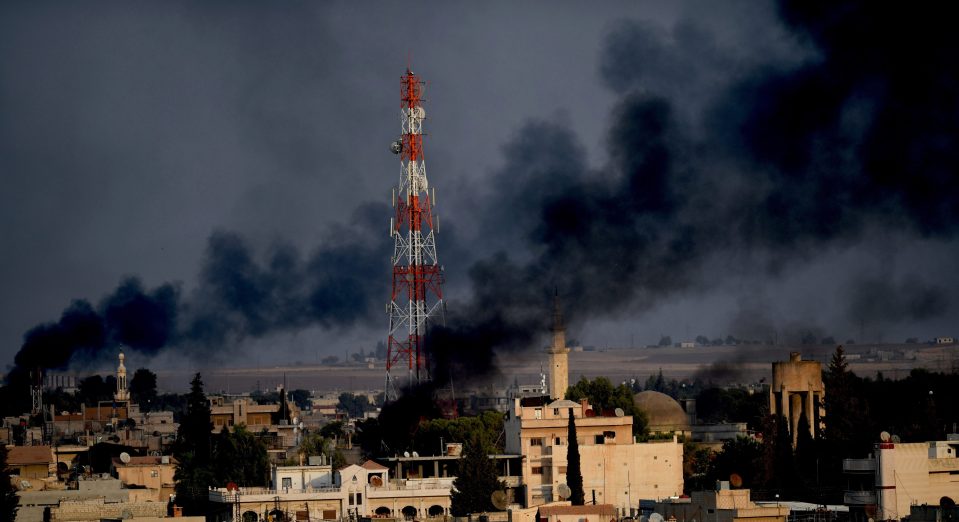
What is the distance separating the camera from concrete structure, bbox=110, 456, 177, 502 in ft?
324

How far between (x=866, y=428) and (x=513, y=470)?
15.8 meters

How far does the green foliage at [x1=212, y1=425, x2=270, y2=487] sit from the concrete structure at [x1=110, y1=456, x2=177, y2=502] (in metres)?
2.32

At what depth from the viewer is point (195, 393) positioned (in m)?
116

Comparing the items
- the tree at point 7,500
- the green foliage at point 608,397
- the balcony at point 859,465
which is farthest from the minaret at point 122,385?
the balcony at point 859,465

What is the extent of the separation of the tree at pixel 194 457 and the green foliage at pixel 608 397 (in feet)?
64.0

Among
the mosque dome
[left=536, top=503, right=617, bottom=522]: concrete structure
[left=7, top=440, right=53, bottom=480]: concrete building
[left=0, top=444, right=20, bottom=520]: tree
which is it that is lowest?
[left=536, top=503, right=617, bottom=522]: concrete structure

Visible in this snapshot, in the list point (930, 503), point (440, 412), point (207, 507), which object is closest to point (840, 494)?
point (930, 503)

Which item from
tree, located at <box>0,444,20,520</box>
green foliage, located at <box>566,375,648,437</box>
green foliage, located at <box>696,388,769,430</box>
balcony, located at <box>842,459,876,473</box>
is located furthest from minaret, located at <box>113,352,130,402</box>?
balcony, located at <box>842,459,876,473</box>

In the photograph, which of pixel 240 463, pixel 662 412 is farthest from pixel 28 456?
pixel 662 412

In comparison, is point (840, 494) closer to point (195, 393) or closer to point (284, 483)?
point (284, 483)

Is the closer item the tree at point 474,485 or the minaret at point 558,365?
the tree at point 474,485

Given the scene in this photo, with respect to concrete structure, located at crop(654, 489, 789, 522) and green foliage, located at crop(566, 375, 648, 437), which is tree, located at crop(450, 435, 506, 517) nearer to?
concrete structure, located at crop(654, 489, 789, 522)

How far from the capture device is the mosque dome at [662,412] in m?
138

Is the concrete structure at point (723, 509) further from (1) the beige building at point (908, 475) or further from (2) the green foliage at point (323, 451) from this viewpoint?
(2) the green foliage at point (323, 451)
